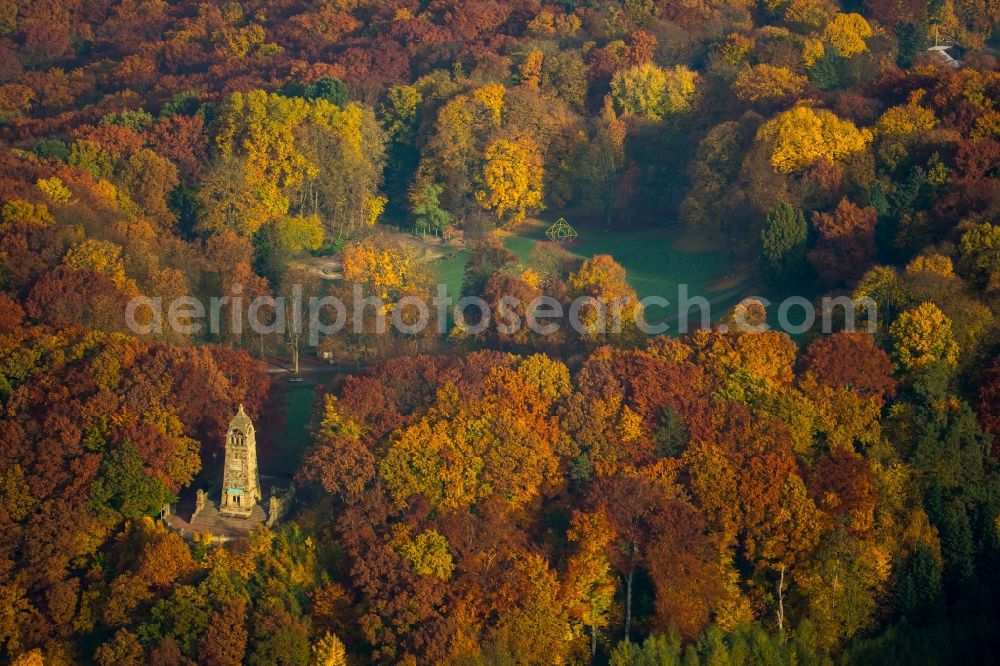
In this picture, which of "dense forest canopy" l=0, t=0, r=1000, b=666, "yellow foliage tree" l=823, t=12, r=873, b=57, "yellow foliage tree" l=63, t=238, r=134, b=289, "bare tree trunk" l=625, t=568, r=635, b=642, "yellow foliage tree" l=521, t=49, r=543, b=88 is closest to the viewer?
"dense forest canopy" l=0, t=0, r=1000, b=666

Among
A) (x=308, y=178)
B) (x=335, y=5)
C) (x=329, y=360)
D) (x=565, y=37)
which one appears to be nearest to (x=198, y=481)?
(x=329, y=360)

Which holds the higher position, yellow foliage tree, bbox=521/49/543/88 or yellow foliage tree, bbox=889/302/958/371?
yellow foliage tree, bbox=521/49/543/88

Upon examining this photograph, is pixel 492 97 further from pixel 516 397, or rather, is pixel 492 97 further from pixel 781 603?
pixel 781 603

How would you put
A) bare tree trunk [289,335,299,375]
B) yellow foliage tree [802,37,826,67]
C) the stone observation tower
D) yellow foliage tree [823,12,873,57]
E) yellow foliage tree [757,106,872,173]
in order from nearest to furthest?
the stone observation tower < bare tree trunk [289,335,299,375] < yellow foliage tree [757,106,872,173] < yellow foliage tree [802,37,826,67] < yellow foliage tree [823,12,873,57]

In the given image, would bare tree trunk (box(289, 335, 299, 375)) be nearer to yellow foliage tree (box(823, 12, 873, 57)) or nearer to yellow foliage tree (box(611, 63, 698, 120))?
yellow foliage tree (box(611, 63, 698, 120))

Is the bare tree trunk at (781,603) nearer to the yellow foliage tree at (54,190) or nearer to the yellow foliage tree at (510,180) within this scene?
the yellow foliage tree at (54,190)

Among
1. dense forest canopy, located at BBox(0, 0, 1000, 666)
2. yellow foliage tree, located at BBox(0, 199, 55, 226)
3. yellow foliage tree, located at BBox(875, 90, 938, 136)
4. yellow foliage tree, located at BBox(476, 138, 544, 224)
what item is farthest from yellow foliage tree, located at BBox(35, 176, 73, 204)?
yellow foliage tree, located at BBox(875, 90, 938, 136)

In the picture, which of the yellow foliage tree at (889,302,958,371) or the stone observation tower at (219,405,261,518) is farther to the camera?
the yellow foliage tree at (889,302,958,371)
